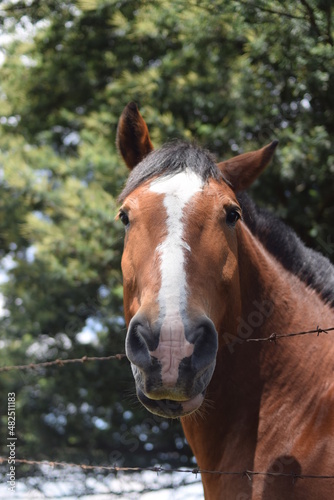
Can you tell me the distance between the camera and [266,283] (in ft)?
9.78

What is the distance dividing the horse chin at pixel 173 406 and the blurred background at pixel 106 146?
3678 mm

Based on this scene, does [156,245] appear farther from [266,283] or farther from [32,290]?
[32,290]

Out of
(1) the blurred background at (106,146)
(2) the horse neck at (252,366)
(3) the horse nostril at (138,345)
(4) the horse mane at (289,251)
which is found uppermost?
(3) the horse nostril at (138,345)

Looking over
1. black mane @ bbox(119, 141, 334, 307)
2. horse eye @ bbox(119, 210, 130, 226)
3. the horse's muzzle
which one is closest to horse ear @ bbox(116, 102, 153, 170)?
black mane @ bbox(119, 141, 334, 307)

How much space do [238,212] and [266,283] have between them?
484mm

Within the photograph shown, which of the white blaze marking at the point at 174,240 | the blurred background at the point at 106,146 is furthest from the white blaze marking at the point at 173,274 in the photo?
the blurred background at the point at 106,146

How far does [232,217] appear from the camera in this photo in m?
2.74

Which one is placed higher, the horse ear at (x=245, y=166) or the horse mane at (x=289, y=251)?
the horse ear at (x=245, y=166)

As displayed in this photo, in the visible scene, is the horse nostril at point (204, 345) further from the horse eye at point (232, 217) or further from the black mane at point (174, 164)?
the black mane at point (174, 164)

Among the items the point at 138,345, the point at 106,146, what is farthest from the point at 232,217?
the point at 106,146

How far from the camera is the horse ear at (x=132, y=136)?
329 centimetres

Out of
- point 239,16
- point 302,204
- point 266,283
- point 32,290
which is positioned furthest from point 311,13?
point 32,290

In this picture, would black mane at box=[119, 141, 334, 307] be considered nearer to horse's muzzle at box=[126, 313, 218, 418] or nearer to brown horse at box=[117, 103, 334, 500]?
brown horse at box=[117, 103, 334, 500]

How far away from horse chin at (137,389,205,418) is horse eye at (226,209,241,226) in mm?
938
